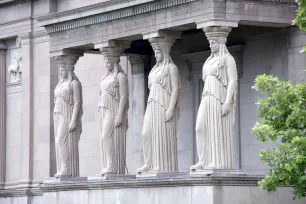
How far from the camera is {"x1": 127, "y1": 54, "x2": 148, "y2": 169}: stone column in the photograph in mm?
36406

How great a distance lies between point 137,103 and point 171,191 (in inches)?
294

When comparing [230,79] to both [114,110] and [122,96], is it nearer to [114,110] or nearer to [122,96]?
[122,96]

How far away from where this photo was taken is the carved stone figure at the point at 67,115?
112 ft

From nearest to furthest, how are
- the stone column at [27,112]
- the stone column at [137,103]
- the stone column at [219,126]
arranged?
the stone column at [219,126] < the stone column at [137,103] < the stone column at [27,112]

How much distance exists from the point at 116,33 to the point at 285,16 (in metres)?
5.10

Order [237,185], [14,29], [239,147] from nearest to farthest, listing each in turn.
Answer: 1. [237,185]
2. [239,147]
3. [14,29]

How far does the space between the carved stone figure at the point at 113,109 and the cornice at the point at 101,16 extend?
38.1 inches

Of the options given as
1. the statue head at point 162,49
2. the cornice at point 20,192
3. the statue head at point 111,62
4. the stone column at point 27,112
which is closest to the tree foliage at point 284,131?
the statue head at point 162,49

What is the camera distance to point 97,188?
32.3 metres

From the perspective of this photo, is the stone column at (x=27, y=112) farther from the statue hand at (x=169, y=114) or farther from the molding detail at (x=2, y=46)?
the statue hand at (x=169, y=114)

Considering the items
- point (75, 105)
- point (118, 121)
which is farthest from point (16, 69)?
point (118, 121)

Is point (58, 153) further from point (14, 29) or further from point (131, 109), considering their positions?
point (14, 29)

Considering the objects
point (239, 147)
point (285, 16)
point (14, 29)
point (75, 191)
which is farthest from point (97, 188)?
point (14, 29)

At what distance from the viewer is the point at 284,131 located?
24.8 meters
